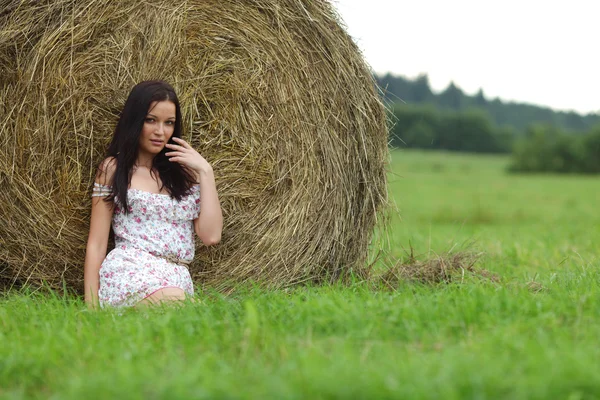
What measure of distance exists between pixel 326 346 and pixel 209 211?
1611 millimetres

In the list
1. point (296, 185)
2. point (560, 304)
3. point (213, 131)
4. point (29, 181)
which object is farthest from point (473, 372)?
point (29, 181)

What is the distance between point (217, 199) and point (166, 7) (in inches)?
48.1

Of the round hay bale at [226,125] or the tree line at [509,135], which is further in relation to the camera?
the tree line at [509,135]

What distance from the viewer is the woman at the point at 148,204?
3.83 metres

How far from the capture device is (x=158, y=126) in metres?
3.91

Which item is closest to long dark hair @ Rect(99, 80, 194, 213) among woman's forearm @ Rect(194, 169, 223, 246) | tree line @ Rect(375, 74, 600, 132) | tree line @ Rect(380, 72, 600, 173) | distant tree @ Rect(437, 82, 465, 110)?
woman's forearm @ Rect(194, 169, 223, 246)

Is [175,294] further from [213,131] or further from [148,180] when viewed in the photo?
[213,131]

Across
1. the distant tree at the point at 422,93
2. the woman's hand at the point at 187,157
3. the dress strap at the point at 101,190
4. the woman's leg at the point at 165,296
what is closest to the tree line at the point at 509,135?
the distant tree at the point at 422,93

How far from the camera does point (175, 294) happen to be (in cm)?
368

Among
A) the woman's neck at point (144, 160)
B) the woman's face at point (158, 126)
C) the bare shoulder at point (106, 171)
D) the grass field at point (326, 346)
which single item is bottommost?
the grass field at point (326, 346)

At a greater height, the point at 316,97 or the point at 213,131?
the point at 316,97

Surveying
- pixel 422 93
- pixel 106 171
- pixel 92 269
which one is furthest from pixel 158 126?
pixel 422 93

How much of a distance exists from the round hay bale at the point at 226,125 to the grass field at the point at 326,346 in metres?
0.41

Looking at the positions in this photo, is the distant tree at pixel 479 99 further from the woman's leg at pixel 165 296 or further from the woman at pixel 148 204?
the woman's leg at pixel 165 296
